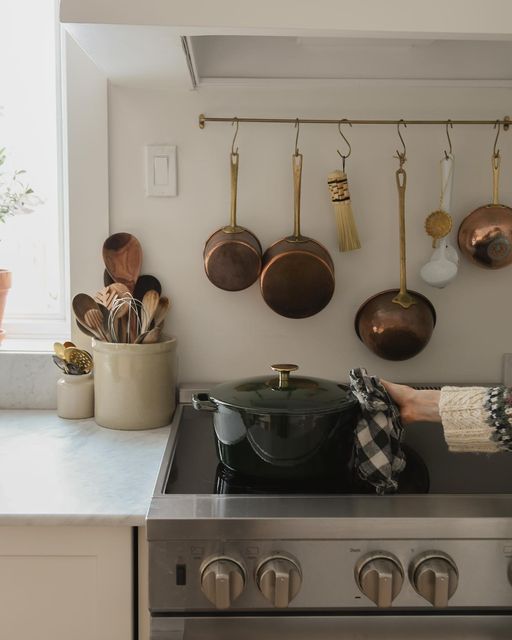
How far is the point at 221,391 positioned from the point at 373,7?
26.4 inches

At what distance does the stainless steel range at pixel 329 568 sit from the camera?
3.28ft

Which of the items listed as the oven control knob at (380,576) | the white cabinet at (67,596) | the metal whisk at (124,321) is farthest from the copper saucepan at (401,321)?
the white cabinet at (67,596)

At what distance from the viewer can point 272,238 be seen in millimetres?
1611

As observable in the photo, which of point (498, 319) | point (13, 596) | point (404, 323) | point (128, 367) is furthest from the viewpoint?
point (498, 319)

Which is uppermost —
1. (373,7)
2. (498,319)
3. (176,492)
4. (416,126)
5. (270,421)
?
(373,7)

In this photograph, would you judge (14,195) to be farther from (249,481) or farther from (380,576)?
(380,576)

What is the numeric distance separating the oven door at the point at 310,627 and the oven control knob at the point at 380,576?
0.19ft

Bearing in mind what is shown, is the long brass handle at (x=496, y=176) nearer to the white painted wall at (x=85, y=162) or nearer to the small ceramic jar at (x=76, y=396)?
the white painted wall at (x=85, y=162)

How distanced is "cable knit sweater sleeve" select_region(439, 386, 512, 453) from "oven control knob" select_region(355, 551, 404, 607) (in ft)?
0.70

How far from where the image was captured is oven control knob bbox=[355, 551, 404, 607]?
99 cm

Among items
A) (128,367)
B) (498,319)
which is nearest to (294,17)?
(128,367)

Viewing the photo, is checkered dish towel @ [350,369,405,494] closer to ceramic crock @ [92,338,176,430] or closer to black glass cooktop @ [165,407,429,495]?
black glass cooktop @ [165,407,429,495]

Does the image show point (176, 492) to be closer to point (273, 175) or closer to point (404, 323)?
point (404, 323)

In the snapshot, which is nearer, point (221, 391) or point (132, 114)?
point (221, 391)
